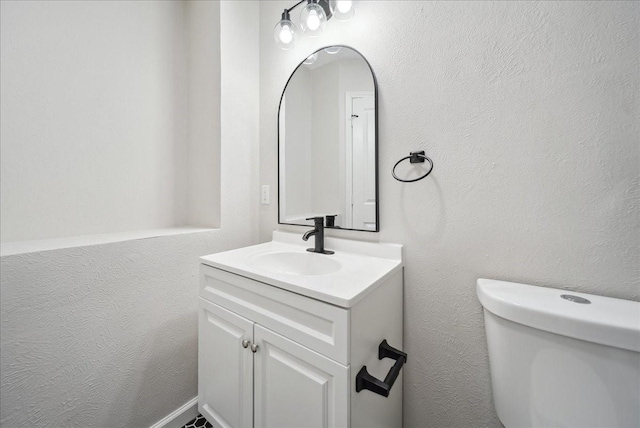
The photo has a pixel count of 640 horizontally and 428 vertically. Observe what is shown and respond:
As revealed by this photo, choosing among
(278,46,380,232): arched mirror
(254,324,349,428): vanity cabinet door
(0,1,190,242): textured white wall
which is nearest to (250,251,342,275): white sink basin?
(278,46,380,232): arched mirror

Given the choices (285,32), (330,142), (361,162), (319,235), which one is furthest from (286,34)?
(319,235)

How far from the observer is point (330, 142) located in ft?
3.77

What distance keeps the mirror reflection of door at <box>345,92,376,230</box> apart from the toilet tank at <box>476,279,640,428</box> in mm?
514

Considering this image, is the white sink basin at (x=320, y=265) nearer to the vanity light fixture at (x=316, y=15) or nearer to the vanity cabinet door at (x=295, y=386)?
the vanity cabinet door at (x=295, y=386)

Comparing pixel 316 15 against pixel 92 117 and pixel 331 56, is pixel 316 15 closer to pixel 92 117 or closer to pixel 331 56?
pixel 331 56

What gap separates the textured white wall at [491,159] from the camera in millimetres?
660

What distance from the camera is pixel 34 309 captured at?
2.64 ft

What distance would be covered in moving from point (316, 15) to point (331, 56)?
16cm

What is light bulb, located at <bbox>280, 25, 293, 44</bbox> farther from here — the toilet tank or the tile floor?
the tile floor

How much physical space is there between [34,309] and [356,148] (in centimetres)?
126

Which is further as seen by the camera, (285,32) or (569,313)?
(285,32)

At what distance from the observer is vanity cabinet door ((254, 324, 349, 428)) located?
622 mm

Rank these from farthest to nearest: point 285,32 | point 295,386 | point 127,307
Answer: point 285,32, point 127,307, point 295,386

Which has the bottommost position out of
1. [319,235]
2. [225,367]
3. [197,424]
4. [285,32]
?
[197,424]
